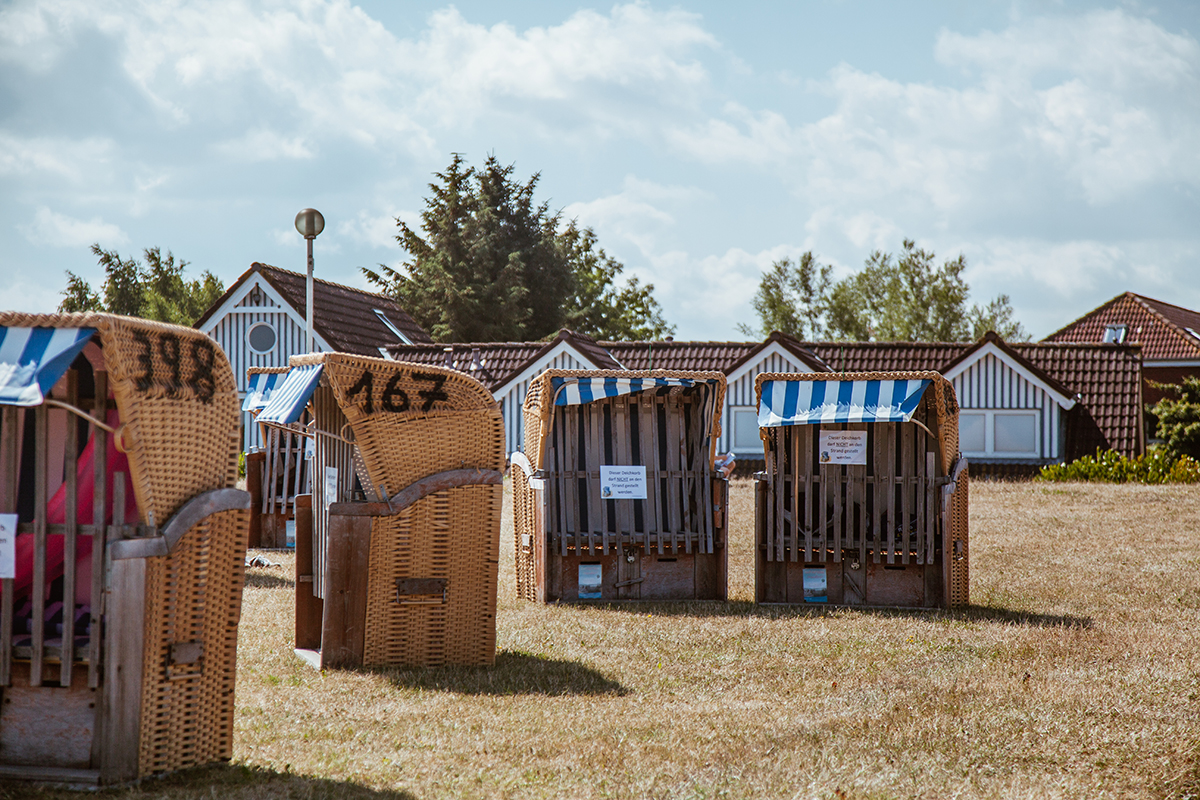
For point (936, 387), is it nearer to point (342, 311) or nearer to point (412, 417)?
point (412, 417)

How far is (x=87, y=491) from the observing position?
4.82 metres

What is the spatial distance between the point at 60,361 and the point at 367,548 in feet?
9.29

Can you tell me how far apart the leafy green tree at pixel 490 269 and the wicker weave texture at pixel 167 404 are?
39.0 m

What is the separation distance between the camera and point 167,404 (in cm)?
459

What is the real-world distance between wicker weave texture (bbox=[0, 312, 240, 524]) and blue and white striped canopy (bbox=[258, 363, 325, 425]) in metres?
1.03

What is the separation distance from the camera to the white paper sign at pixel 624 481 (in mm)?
9969

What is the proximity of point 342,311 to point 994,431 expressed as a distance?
1800 centimetres

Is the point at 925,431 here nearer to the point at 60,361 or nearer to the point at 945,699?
the point at 945,699

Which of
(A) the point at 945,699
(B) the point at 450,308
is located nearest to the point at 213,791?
Result: (A) the point at 945,699

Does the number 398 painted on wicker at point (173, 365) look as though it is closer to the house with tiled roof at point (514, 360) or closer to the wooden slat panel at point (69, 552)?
the wooden slat panel at point (69, 552)

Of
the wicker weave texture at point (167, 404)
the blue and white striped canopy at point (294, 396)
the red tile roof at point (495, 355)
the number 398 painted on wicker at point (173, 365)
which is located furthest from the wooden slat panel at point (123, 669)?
the red tile roof at point (495, 355)

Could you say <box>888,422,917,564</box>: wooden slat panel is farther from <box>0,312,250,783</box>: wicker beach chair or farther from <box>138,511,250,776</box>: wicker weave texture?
<box>0,312,250,783</box>: wicker beach chair

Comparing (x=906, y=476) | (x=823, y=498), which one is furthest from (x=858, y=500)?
(x=906, y=476)

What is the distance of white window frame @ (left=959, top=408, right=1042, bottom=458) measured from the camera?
86.0ft
